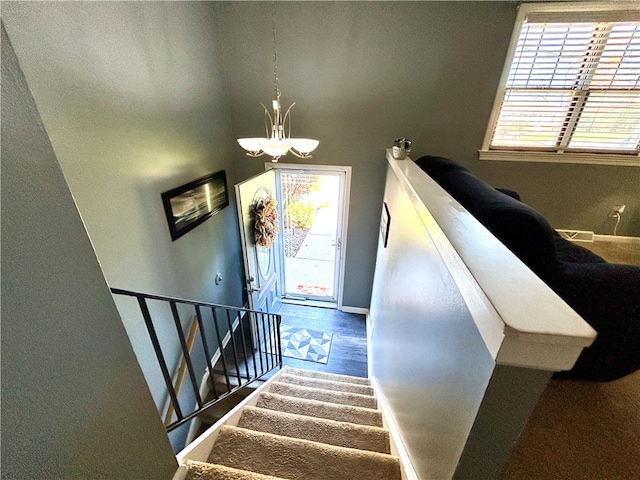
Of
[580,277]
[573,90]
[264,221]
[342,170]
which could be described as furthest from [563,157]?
[264,221]

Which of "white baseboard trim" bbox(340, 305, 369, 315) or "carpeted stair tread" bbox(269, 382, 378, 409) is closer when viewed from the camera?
"carpeted stair tread" bbox(269, 382, 378, 409)

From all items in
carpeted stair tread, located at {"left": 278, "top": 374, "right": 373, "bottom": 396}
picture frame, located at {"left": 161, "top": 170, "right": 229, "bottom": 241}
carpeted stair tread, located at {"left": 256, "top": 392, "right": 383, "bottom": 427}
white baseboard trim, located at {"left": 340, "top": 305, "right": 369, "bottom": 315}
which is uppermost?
picture frame, located at {"left": 161, "top": 170, "right": 229, "bottom": 241}

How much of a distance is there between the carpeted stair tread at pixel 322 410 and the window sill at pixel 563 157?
2.68m

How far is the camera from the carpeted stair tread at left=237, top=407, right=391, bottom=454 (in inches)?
57.2

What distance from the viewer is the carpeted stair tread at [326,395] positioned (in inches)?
83.4

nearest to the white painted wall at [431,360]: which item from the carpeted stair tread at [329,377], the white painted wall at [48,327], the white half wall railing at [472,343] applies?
the white half wall railing at [472,343]

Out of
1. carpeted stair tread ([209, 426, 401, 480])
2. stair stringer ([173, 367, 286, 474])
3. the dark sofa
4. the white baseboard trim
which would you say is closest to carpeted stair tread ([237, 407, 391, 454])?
stair stringer ([173, 367, 286, 474])

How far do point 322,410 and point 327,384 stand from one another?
0.73m

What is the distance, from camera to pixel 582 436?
122 cm

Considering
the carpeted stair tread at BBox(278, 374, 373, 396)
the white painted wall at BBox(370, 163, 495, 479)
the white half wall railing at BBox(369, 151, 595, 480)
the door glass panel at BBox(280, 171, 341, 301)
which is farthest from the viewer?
the door glass panel at BBox(280, 171, 341, 301)

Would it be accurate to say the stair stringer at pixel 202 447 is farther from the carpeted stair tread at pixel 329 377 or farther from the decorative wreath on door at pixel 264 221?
the decorative wreath on door at pixel 264 221

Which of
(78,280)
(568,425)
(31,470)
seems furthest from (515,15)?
(31,470)

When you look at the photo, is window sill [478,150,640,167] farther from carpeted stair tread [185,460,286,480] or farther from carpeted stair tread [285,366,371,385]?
A: carpeted stair tread [185,460,286,480]

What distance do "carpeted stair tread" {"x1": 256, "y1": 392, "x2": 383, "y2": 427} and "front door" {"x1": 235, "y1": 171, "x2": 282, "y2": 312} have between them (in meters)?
1.28
